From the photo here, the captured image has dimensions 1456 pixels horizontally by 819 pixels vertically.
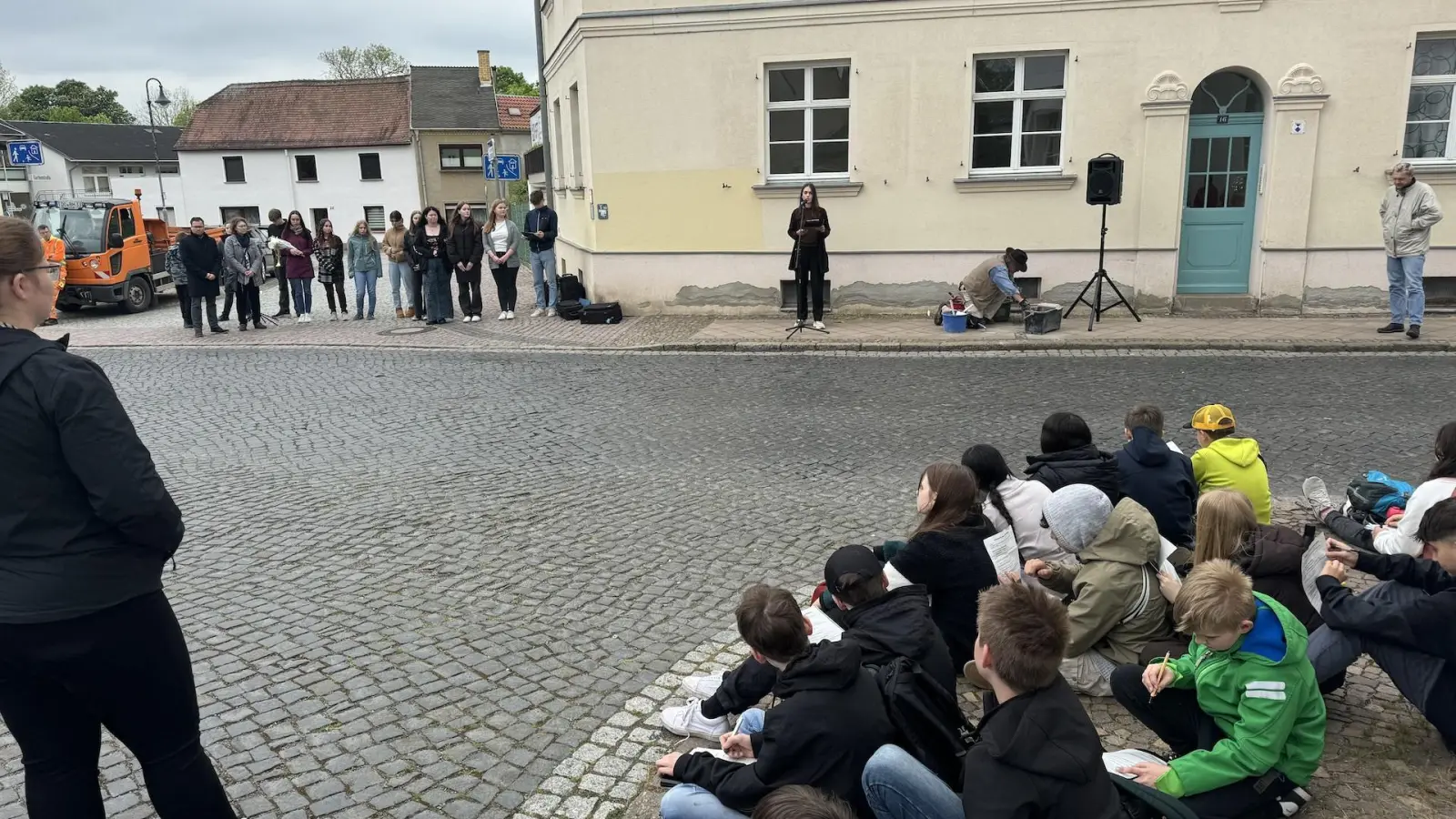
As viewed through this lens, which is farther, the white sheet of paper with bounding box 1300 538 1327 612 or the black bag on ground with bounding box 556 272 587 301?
the black bag on ground with bounding box 556 272 587 301

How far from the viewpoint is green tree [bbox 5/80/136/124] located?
102000mm

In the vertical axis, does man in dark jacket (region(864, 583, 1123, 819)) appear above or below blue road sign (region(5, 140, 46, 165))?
below

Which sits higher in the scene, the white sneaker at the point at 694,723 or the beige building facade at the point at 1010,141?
the beige building facade at the point at 1010,141

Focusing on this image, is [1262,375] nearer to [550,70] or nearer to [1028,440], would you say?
[1028,440]

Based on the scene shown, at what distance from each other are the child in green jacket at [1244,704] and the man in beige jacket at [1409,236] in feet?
37.4

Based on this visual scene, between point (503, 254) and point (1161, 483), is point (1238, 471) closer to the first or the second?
point (1161, 483)

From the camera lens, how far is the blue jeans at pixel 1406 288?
12633 millimetres

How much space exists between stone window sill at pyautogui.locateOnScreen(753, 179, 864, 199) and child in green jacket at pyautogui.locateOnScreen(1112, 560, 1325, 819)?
12844mm

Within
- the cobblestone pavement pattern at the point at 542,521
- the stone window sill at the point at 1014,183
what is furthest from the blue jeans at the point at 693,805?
the stone window sill at the point at 1014,183

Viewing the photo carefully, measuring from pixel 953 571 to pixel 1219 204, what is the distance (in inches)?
514

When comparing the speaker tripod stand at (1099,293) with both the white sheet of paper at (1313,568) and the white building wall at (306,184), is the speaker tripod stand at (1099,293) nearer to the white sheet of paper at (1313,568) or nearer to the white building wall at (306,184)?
the white sheet of paper at (1313,568)

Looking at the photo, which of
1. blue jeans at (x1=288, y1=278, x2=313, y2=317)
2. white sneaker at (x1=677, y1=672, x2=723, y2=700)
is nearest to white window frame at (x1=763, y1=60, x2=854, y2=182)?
blue jeans at (x1=288, y1=278, x2=313, y2=317)

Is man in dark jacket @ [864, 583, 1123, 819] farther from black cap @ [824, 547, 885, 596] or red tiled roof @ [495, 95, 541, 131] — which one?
red tiled roof @ [495, 95, 541, 131]

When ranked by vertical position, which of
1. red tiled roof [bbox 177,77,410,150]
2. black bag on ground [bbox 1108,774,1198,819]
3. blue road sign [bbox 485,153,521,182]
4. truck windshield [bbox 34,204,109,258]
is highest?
red tiled roof [bbox 177,77,410,150]
